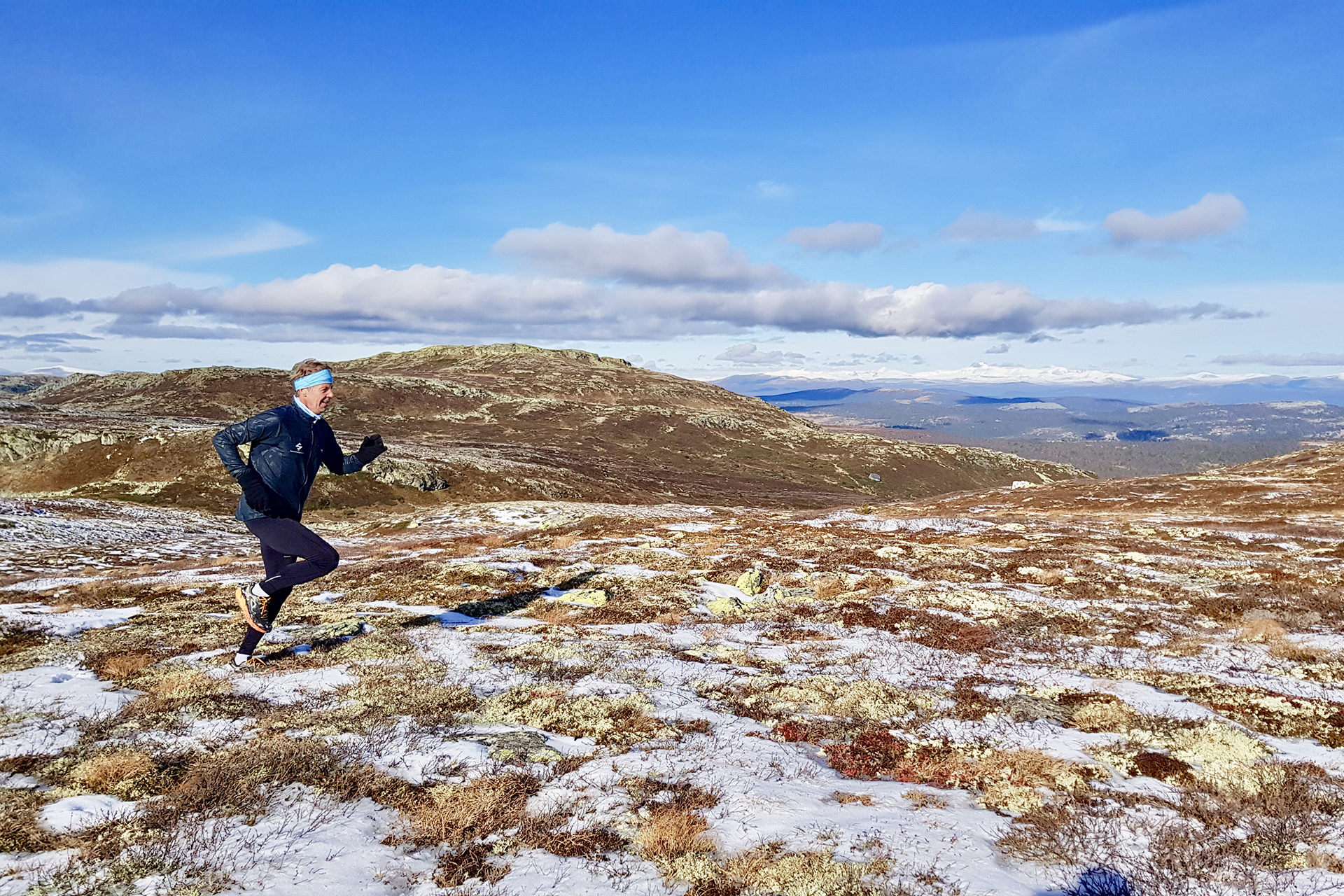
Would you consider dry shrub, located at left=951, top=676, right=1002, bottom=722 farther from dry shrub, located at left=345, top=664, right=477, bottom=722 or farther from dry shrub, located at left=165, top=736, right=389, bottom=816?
dry shrub, located at left=165, top=736, right=389, bottom=816

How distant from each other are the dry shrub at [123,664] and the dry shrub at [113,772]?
3.99 m

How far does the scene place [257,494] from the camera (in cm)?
Answer: 1049

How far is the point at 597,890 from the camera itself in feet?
17.9

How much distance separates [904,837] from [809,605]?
12279mm

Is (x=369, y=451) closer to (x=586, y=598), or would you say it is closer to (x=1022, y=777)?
(x=586, y=598)

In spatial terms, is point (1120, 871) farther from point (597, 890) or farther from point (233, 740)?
point (233, 740)

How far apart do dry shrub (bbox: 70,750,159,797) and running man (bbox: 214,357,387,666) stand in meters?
3.63

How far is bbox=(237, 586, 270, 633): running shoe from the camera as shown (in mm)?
10961

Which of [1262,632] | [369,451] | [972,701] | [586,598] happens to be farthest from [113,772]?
[1262,632]

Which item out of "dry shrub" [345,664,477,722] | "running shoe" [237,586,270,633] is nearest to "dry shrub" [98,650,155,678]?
"running shoe" [237,586,270,633]

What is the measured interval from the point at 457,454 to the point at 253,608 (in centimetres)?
9600

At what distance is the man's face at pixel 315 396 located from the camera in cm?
1104

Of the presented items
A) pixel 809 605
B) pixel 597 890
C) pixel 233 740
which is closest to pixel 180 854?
pixel 233 740

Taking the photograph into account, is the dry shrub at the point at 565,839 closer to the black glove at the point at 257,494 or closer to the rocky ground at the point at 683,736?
the rocky ground at the point at 683,736
